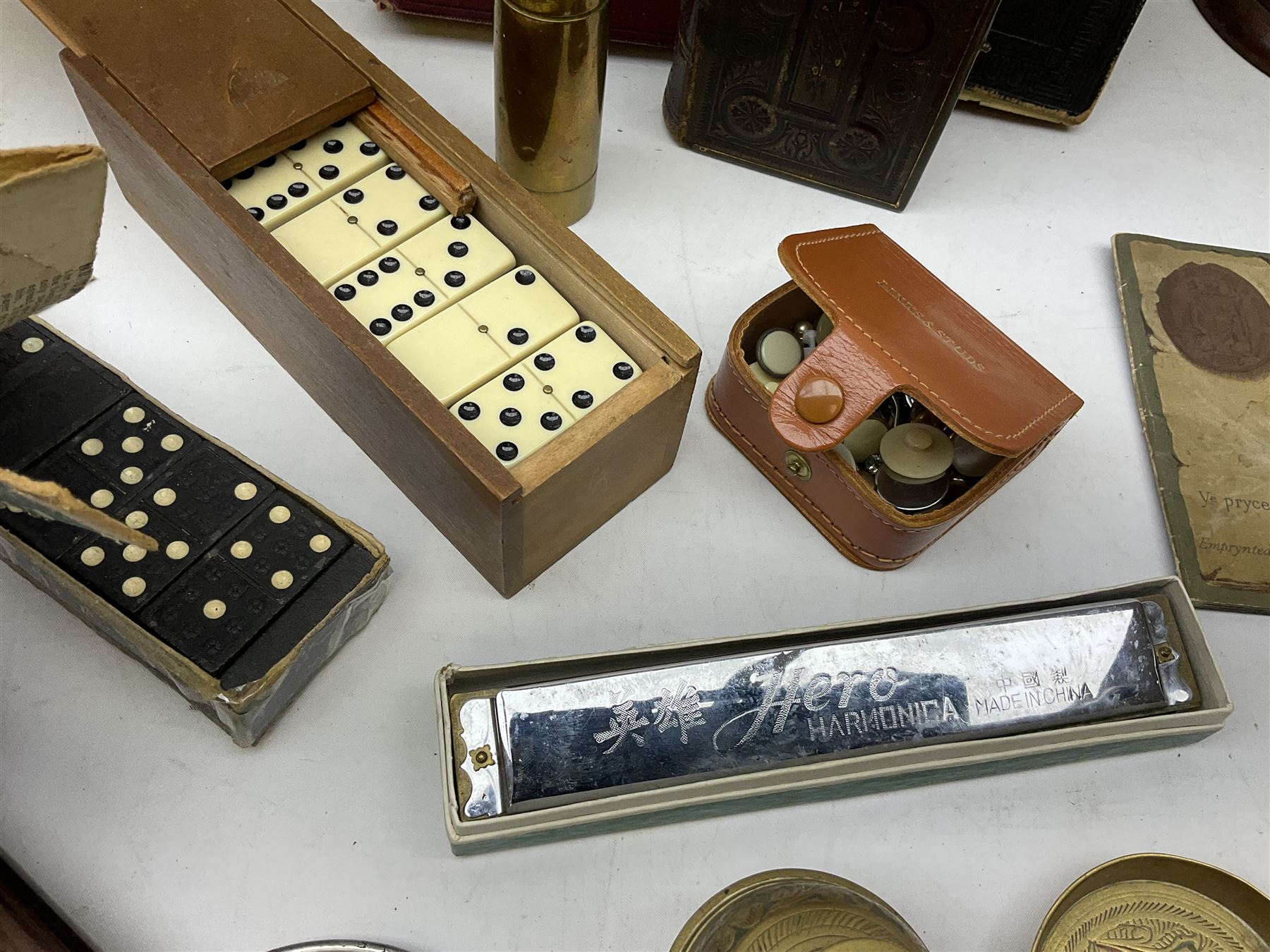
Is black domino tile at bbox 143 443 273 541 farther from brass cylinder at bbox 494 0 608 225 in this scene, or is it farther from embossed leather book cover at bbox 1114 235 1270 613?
embossed leather book cover at bbox 1114 235 1270 613

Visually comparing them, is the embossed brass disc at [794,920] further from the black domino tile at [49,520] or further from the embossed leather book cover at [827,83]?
the embossed leather book cover at [827,83]

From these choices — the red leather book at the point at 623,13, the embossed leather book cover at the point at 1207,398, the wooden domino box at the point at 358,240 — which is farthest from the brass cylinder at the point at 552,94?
the embossed leather book cover at the point at 1207,398

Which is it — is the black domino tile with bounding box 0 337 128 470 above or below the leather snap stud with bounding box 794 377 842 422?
below

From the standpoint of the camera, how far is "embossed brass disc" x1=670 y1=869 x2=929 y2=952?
103 centimetres

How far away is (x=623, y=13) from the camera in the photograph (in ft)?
5.47

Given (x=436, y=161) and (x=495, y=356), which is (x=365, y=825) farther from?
(x=436, y=161)

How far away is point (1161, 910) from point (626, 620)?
711 mm

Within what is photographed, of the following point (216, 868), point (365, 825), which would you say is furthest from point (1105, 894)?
point (216, 868)

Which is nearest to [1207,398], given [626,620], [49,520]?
[626,620]

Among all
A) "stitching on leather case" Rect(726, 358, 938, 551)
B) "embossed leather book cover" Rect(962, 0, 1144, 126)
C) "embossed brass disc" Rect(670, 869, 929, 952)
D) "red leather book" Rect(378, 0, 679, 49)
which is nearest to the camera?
"embossed brass disc" Rect(670, 869, 929, 952)

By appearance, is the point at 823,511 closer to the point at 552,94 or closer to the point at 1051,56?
the point at 552,94

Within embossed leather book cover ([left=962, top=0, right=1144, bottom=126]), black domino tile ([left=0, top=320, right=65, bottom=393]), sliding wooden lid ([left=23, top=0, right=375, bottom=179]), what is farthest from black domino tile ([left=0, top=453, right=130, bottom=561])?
embossed leather book cover ([left=962, top=0, right=1144, bottom=126])

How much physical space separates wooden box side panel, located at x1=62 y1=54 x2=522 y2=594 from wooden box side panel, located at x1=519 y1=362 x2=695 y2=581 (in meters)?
0.04

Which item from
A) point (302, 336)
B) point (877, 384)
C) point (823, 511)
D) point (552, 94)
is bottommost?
point (823, 511)
